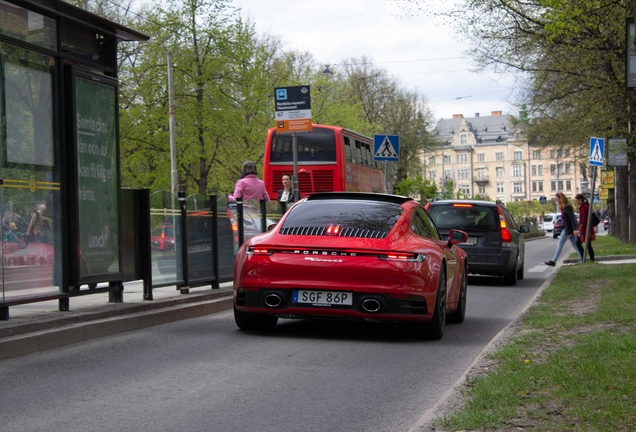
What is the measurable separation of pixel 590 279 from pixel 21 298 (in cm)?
1132

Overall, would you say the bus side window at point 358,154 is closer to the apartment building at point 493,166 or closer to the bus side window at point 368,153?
the bus side window at point 368,153

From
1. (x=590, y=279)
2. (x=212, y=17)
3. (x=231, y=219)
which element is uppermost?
(x=212, y=17)

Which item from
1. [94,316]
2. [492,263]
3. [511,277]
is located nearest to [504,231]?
[492,263]

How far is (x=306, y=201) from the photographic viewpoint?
34.2ft

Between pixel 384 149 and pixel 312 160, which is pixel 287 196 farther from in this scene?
pixel 312 160

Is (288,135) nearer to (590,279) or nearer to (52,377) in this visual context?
(590,279)

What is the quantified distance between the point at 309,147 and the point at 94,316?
20585mm

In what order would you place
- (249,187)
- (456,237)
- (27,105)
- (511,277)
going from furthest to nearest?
(511,277), (249,187), (456,237), (27,105)

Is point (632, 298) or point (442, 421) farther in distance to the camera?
point (632, 298)

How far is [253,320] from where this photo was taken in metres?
10.1

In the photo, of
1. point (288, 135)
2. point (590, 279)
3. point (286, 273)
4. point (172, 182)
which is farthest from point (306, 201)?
point (172, 182)

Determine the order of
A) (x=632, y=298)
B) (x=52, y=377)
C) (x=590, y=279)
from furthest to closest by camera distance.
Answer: (x=590, y=279) → (x=632, y=298) → (x=52, y=377)

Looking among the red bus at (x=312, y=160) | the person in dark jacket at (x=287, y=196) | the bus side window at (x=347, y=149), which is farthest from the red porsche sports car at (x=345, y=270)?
the bus side window at (x=347, y=149)

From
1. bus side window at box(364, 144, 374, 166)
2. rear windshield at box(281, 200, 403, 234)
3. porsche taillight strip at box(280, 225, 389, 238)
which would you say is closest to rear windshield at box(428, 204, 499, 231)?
rear windshield at box(281, 200, 403, 234)
